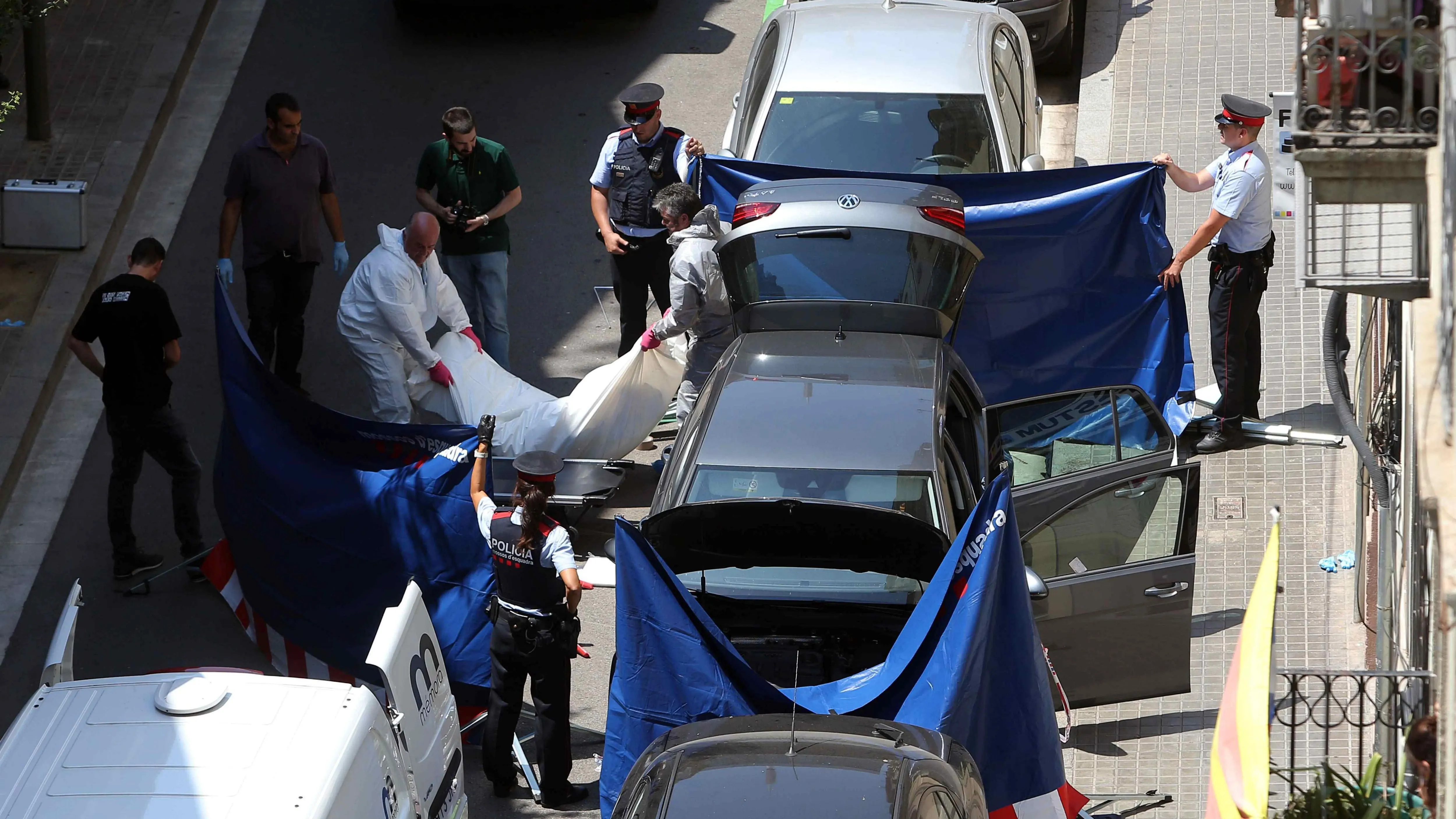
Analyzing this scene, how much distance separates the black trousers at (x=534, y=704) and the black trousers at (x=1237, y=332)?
189 inches

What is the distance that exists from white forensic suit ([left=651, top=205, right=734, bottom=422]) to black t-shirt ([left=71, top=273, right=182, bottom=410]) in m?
2.87

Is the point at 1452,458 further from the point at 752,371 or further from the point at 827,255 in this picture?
the point at 827,255

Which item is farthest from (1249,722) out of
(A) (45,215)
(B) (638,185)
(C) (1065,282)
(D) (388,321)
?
(A) (45,215)

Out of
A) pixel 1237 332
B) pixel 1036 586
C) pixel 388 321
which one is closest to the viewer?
pixel 1036 586

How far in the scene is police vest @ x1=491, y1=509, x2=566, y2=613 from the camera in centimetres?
760

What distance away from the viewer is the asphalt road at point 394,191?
9.40 meters

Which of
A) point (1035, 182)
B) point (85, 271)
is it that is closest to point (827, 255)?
point (1035, 182)

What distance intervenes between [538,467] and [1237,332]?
4847 mm

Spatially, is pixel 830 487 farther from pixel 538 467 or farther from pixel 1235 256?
pixel 1235 256

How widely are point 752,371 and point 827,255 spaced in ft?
5.41

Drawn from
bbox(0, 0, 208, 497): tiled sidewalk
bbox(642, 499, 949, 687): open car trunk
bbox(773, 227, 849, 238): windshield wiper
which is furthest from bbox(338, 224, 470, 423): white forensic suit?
bbox(642, 499, 949, 687): open car trunk

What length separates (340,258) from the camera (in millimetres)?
11453

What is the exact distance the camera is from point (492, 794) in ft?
26.7

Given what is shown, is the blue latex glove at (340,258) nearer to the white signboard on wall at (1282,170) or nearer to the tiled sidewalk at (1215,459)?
the tiled sidewalk at (1215,459)
